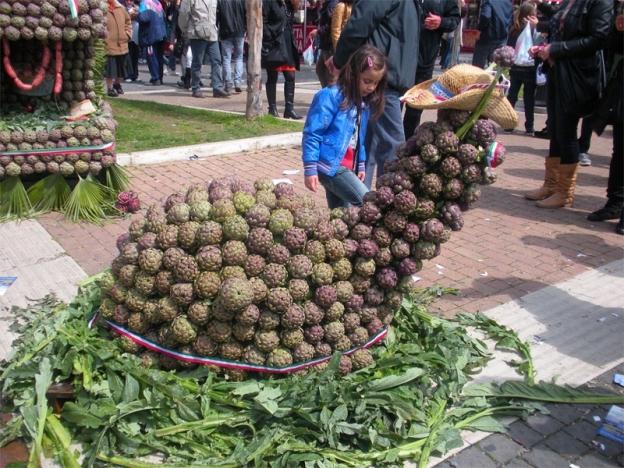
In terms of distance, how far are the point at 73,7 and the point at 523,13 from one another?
24.9 ft

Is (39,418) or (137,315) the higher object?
(137,315)

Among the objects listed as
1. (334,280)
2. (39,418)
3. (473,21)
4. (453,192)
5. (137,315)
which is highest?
(473,21)

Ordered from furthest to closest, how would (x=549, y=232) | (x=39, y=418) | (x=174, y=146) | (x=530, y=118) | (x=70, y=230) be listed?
(x=530, y=118) < (x=174, y=146) < (x=549, y=232) < (x=70, y=230) < (x=39, y=418)

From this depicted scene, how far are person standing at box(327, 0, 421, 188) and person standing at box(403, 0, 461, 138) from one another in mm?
1641

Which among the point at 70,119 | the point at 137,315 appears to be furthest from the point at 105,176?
the point at 137,315

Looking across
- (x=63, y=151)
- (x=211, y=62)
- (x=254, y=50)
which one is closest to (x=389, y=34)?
(x=63, y=151)

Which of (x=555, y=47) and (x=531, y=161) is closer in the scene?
(x=555, y=47)

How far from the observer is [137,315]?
307 cm

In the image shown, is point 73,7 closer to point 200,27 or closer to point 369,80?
point 369,80

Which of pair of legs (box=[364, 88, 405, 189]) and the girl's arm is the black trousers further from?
the girl's arm

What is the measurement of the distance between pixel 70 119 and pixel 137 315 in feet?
11.9

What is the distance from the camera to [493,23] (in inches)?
420

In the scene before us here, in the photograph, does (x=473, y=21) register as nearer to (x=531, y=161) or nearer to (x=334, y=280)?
(x=531, y=161)

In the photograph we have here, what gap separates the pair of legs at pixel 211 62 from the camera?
12.1m
